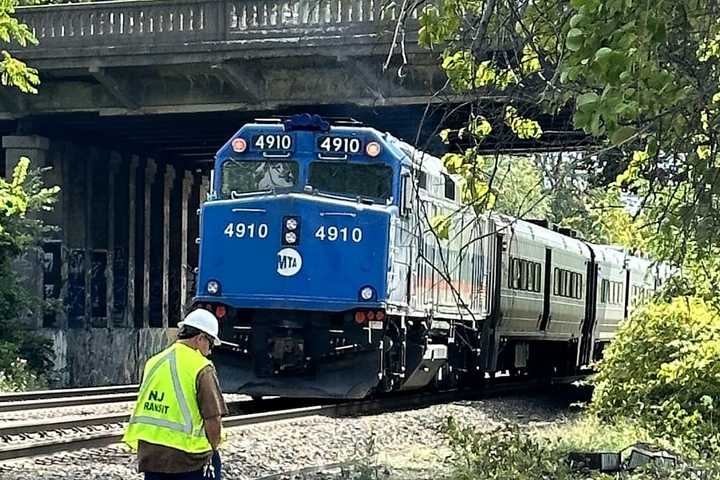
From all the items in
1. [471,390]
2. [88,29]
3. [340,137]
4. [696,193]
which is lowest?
[471,390]

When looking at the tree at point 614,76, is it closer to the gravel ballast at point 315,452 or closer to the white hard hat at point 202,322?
the white hard hat at point 202,322

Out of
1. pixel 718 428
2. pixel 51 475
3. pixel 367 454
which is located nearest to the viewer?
pixel 51 475

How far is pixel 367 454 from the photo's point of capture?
12266mm

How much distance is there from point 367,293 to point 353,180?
59.9 inches

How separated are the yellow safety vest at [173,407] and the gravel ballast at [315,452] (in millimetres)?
3753

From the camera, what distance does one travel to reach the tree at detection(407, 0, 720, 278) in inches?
214

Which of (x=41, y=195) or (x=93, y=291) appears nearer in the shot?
(x=41, y=195)

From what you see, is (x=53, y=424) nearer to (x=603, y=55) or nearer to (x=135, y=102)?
(x=603, y=55)

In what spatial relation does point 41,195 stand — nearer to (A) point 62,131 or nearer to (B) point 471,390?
(A) point 62,131

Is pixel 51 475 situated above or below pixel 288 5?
below

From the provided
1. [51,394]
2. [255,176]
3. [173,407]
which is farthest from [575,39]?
[51,394]

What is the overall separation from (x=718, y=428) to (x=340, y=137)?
575cm

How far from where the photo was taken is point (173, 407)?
21.9 feet

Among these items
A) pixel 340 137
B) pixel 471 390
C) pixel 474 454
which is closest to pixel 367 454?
pixel 474 454
